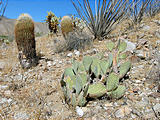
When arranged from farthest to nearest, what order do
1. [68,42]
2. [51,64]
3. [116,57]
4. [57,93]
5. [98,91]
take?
[68,42] < [51,64] < [116,57] < [57,93] < [98,91]

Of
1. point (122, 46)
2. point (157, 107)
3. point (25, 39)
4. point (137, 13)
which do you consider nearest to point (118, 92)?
point (157, 107)

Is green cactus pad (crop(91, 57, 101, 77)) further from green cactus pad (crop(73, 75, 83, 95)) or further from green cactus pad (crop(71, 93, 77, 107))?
green cactus pad (crop(71, 93, 77, 107))

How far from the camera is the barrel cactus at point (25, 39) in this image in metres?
2.88

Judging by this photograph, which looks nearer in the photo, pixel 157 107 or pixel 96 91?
pixel 157 107

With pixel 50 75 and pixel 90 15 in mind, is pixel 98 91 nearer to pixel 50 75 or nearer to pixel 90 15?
pixel 50 75

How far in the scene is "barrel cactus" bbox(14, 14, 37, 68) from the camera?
288 cm

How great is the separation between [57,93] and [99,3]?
3.23 meters

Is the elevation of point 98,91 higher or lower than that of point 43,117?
higher

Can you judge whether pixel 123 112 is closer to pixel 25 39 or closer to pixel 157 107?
pixel 157 107

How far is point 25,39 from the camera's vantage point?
291cm

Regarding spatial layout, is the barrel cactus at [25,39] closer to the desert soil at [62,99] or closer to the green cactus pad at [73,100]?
the desert soil at [62,99]

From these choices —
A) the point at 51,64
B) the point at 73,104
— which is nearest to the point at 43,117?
the point at 73,104

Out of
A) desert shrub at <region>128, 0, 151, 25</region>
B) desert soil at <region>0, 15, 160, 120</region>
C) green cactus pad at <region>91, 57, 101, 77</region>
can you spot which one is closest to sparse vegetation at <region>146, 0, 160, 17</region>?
desert shrub at <region>128, 0, 151, 25</region>

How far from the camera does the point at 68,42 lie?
3.95m
